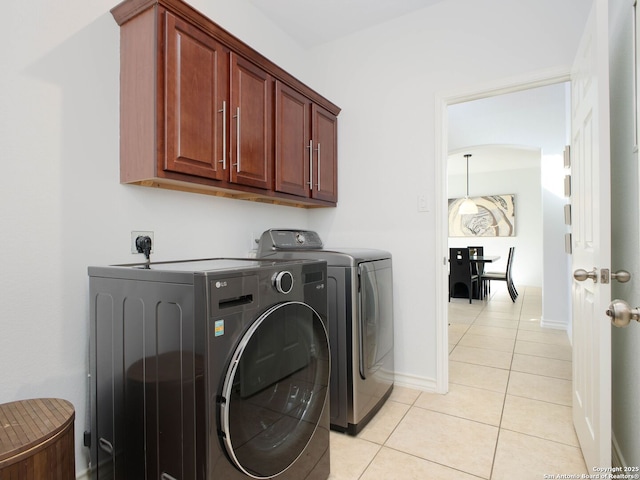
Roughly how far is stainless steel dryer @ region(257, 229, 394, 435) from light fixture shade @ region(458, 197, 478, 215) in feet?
19.9

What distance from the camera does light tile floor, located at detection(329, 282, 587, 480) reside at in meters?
1.58

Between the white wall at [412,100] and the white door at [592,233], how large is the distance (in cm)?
51

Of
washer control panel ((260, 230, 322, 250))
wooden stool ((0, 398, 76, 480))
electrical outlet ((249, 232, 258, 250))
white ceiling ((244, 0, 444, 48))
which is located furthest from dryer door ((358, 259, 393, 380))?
white ceiling ((244, 0, 444, 48))

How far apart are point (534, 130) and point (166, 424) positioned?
464cm

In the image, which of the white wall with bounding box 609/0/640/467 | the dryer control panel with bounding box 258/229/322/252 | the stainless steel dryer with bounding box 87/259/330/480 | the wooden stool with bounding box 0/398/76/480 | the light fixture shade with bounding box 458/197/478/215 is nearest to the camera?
the wooden stool with bounding box 0/398/76/480

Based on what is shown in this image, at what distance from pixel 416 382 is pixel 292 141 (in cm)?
189

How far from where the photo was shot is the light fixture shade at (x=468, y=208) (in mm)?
7455

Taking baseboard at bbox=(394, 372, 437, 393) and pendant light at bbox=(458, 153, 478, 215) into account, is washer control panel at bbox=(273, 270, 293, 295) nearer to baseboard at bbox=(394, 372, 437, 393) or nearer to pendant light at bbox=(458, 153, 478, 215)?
baseboard at bbox=(394, 372, 437, 393)

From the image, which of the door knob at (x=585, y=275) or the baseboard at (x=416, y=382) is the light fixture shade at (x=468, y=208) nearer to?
the baseboard at (x=416, y=382)

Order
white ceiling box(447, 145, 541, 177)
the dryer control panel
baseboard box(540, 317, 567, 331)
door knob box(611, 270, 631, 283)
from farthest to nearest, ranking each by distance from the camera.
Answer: white ceiling box(447, 145, 541, 177) < baseboard box(540, 317, 567, 331) < the dryer control panel < door knob box(611, 270, 631, 283)

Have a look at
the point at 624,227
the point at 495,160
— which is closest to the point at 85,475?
the point at 624,227

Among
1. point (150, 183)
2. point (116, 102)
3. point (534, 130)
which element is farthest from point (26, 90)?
point (534, 130)

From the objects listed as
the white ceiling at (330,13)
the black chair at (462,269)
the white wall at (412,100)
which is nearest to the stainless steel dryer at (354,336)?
the white wall at (412,100)

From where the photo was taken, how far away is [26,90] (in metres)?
1.34
